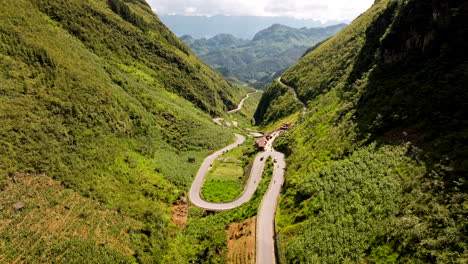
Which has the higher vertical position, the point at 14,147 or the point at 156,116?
the point at 14,147

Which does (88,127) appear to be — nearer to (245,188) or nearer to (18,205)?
(18,205)

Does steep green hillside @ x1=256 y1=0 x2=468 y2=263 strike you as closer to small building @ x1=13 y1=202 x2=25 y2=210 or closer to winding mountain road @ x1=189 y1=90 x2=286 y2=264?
winding mountain road @ x1=189 y1=90 x2=286 y2=264

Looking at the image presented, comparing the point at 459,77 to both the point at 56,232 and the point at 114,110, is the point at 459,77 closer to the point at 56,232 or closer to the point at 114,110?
the point at 56,232

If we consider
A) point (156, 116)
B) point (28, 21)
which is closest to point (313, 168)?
point (156, 116)

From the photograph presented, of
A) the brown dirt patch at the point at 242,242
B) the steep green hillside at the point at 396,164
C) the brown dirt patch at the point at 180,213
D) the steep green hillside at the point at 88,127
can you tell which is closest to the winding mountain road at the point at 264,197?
the brown dirt patch at the point at 242,242

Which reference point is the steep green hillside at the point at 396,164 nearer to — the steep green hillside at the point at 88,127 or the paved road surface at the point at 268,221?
the paved road surface at the point at 268,221

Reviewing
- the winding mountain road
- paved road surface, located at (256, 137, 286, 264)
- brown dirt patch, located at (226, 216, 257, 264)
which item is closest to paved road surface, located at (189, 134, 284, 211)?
the winding mountain road
